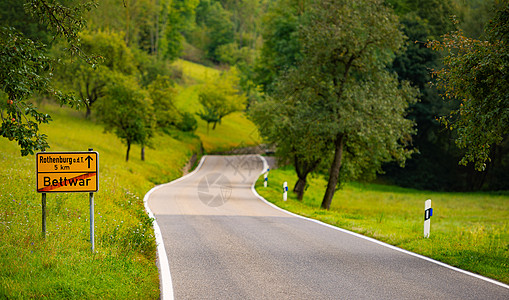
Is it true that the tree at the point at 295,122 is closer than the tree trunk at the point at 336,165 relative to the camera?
Yes

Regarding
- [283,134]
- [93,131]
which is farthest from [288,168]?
[283,134]

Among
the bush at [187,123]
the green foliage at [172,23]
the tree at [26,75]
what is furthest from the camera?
the green foliage at [172,23]

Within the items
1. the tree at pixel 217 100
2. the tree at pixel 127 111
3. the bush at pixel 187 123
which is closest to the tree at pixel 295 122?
the tree at pixel 127 111

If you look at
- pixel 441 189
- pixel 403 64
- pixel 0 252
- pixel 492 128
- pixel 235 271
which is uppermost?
pixel 403 64

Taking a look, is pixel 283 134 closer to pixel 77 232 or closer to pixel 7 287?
Answer: pixel 77 232

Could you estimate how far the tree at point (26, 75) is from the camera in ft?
18.9

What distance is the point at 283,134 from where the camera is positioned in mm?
23719

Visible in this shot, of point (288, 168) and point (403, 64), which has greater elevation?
point (403, 64)

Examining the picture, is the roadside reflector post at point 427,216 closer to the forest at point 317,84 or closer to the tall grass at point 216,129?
the forest at point 317,84

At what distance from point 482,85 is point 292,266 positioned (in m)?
5.35

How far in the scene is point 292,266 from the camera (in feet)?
25.3

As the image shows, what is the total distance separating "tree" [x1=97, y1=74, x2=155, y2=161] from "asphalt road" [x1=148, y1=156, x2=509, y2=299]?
17.3 meters

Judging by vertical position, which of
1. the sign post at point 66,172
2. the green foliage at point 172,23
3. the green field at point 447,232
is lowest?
the green field at point 447,232

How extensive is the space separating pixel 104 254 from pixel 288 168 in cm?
3889
